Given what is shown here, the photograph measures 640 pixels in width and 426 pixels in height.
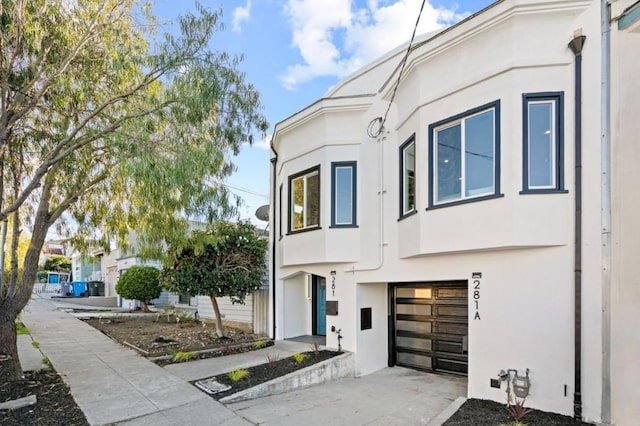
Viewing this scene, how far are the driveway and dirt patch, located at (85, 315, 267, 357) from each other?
3379 mm

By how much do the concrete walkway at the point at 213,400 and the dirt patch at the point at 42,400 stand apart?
0.17 metres

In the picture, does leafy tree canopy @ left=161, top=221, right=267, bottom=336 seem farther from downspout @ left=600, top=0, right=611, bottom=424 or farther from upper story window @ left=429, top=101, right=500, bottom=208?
downspout @ left=600, top=0, right=611, bottom=424

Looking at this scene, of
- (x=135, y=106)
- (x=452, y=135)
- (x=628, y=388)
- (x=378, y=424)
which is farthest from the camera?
(x=135, y=106)

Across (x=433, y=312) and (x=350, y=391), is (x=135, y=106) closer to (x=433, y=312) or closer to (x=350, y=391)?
(x=350, y=391)

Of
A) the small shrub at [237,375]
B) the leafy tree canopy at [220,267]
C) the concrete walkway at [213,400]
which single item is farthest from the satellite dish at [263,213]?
the small shrub at [237,375]

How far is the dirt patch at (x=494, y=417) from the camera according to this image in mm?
5418

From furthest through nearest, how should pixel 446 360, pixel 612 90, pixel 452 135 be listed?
pixel 446 360
pixel 452 135
pixel 612 90

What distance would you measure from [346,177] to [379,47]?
3388 millimetres

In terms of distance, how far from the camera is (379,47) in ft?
32.6

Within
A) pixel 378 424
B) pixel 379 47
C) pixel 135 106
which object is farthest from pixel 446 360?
pixel 135 106

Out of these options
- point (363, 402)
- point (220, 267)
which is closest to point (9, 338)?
point (220, 267)

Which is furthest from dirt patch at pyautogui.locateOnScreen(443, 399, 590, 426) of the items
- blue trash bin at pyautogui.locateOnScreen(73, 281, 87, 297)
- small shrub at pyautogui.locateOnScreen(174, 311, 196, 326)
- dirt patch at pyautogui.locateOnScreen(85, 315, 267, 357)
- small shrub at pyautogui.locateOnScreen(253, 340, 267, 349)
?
blue trash bin at pyautogui.locateOnScreen(73, 281, 87, 297)

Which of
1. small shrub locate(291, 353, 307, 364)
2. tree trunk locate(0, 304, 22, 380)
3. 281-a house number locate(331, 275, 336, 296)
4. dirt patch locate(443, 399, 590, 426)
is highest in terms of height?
281-a house number locate(331, 275, 336, 296)

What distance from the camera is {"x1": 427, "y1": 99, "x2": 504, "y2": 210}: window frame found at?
6.17 metres
